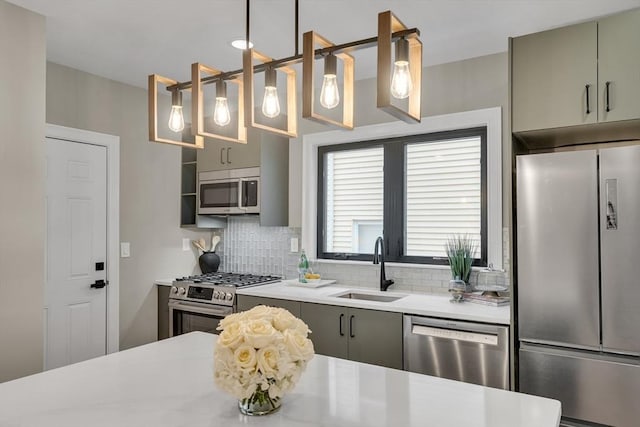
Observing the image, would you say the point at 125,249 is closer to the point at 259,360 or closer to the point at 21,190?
the point at 21,190

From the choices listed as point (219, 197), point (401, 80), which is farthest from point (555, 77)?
point (219, 197)

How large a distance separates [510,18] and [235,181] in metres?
2.48

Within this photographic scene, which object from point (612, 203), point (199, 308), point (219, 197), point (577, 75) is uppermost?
point (577, 75)

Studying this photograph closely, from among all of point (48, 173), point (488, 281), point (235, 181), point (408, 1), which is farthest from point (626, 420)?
point (48, 173)

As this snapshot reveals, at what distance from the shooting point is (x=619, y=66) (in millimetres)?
2324

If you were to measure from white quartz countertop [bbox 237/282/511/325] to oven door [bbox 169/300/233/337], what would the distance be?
0.31 m

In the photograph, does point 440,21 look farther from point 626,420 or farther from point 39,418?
point 39,418

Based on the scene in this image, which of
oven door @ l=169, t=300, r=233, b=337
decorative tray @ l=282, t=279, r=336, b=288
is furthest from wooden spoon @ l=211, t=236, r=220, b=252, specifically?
decorative tray @ l=282, t=279, r=336, b=288

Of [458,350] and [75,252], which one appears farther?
[75,252]

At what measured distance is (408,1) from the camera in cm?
242

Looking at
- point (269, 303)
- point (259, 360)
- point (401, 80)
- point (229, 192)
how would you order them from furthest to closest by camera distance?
point (229, 192) → point (269, 303) → point (401, 80) → point (259, 360)

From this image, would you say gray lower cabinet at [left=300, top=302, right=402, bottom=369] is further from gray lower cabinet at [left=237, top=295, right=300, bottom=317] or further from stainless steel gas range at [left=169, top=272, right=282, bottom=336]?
stainless steel gas range at [left=169, top=272, right=282, bottom=336]

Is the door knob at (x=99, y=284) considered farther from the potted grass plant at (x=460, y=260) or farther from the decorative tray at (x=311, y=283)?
the potted grass plant at (x=460, y=260)

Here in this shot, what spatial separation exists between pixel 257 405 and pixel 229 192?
3.04 metres
